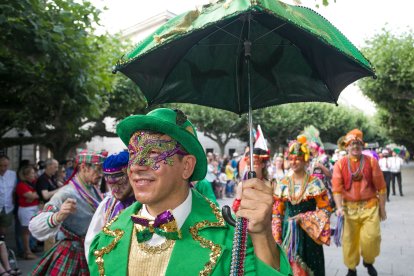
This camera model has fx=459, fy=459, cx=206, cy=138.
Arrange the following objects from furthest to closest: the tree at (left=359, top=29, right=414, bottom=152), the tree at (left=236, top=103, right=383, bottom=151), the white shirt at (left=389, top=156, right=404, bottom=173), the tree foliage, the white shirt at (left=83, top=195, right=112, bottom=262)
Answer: the tree at (left=236, top=103, right=383, bottom=151), the tree foliage, the tree at (left=359, top=29, right=414, bottom=152), the white shirt at (left=389, top=156, right=404, bottom=173), the white shirt at (left=83, top=195, right=112, bottom=262)

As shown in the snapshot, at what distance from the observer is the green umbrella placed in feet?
6.58

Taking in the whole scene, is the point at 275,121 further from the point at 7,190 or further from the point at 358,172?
the point at 358,172

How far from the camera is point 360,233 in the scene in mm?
6582

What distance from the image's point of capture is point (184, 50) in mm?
2770

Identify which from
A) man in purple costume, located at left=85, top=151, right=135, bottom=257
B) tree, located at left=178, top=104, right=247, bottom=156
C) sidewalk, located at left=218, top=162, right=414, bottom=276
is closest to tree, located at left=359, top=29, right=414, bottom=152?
sidewalk, located at left=218, top=162, right=414, bottom=276

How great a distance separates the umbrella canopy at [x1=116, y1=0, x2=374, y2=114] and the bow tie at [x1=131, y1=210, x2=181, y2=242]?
745 mm

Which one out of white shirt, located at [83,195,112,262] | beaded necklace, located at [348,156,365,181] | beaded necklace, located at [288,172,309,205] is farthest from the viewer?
beaded necklace, located at [348,156,365,181]

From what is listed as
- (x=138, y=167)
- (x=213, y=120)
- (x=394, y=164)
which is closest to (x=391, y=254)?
(x=138, y=167)

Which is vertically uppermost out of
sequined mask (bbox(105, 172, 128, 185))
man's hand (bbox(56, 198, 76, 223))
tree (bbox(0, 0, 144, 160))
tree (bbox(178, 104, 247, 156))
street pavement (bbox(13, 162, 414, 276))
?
tree (bbox(178, 104, 247, 156))

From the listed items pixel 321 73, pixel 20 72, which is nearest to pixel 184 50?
pixel 321 73

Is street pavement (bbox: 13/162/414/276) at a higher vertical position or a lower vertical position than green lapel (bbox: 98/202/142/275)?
lower

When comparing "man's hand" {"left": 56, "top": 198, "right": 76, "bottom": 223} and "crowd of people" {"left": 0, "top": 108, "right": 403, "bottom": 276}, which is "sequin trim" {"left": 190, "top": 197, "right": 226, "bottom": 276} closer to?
"crowd of people" {"left": 0, "top": 108, "right": 403, "bottom": 276}

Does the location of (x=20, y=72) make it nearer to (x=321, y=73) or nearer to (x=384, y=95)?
(x=321, y=73)

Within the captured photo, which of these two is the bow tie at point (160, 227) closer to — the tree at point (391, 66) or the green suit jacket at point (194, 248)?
the green suit jacket at point (194, 248)
